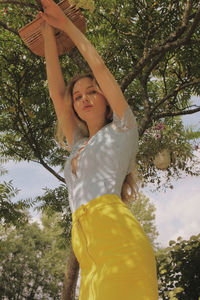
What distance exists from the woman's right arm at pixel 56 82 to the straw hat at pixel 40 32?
6 cm

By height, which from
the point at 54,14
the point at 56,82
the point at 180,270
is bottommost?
the point at 180,270

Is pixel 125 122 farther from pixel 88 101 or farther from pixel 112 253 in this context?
pixel 112 253

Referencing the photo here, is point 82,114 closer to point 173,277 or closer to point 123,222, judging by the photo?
point 123,222

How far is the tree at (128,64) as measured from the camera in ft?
10.9

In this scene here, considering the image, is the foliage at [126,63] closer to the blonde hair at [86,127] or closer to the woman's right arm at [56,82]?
the woman's right arm at [56,82]

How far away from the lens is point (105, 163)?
139 cm

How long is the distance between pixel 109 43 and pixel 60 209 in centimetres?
337

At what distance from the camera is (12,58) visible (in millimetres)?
3883

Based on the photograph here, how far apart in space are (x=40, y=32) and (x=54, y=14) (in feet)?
0.69

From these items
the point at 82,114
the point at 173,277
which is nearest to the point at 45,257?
the point at 173,277

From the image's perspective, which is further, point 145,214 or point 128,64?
point 145,214

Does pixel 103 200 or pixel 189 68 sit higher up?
pixel 189 68

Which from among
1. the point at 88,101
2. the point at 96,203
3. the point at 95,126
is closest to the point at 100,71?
the point at 88,101

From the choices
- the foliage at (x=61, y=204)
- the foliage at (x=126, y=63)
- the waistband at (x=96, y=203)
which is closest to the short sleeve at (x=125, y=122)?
the waistband at (x=96, y=203)
